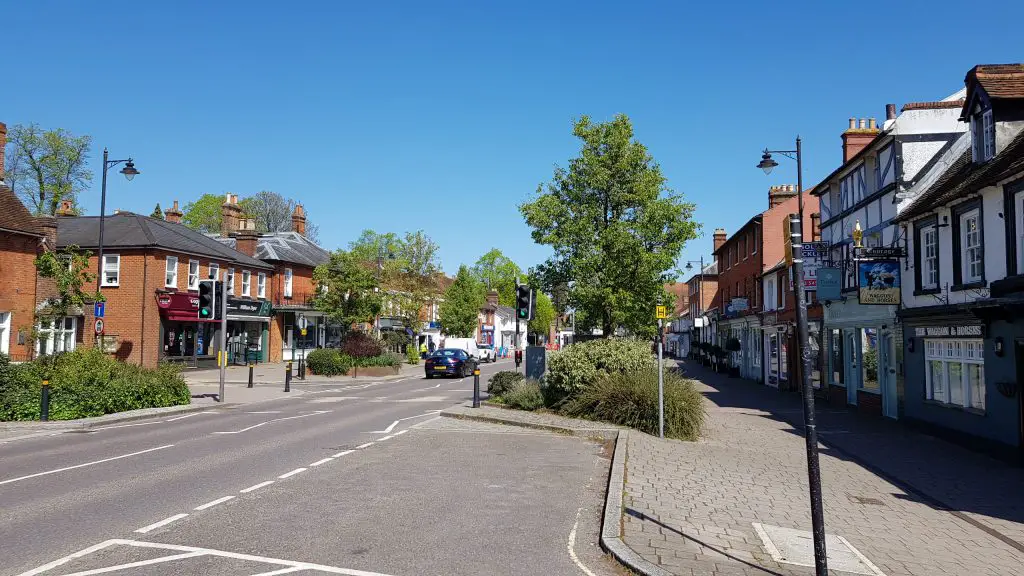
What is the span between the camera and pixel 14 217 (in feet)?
90.9

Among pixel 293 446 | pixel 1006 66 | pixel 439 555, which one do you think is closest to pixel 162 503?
pixel 439 555

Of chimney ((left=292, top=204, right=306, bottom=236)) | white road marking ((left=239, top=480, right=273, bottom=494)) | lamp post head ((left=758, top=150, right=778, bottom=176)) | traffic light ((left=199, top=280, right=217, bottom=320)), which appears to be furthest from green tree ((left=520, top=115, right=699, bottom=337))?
chimney ((left=292, top=204, right=306, bottom=236))

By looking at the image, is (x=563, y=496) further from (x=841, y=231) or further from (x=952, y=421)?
(x=841, y=231)

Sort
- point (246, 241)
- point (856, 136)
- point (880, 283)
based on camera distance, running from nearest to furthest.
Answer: point (880, 283) < point (856, 136) < point (246, 241)

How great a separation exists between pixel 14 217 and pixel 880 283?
31.1 metres

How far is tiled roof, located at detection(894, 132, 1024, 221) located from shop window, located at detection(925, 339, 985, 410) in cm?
312

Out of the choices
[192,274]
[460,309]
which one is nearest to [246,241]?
[192,274]

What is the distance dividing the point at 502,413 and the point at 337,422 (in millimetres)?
4072

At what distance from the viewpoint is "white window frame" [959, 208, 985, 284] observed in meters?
14.2

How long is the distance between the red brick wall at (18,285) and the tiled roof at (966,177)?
30.2m

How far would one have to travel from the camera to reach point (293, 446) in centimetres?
1295

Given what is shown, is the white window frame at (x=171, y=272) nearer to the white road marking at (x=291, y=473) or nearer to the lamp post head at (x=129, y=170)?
the lamp post head at (x=129, y=170)

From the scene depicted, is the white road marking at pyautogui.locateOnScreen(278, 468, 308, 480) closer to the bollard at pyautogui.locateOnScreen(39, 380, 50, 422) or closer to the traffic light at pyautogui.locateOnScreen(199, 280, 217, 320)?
the bollard at pyautogui.locateOnScreen(39, 380, 50, 422)

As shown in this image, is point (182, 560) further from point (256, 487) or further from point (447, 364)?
point (447, 364)
